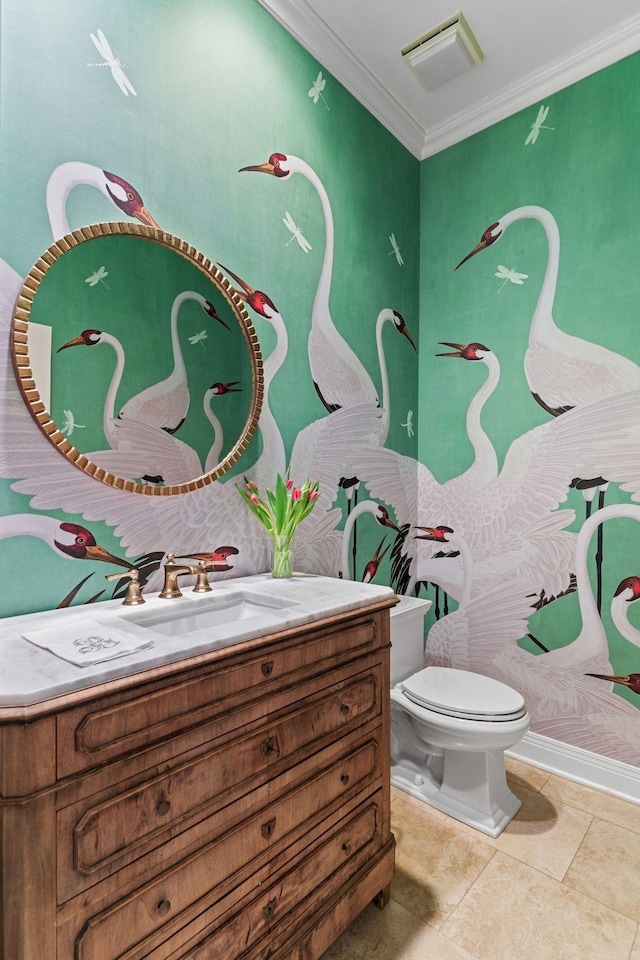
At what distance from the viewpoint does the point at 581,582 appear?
86.7 inches

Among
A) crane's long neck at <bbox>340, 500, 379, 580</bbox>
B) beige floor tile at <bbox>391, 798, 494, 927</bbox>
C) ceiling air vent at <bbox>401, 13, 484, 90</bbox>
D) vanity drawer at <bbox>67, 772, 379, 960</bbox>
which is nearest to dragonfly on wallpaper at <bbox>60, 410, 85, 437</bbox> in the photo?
vanity drawer at <bbox>67, 772, 379, 960</bbox>

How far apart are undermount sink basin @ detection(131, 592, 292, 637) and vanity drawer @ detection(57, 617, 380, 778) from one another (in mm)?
152

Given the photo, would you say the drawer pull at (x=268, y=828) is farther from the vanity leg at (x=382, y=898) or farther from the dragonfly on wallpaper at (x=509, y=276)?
the dragonfly on wallpaper at (x=509, y=276)

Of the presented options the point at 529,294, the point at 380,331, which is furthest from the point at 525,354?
the point at 380,331

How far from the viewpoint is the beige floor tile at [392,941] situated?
1.31m

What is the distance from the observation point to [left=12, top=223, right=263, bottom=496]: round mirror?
1.29 m

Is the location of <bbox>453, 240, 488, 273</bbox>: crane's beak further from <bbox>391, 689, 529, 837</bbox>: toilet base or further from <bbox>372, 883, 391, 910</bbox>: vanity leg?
<bbox>372, 883, 391, 910</bbox>: vanity leg

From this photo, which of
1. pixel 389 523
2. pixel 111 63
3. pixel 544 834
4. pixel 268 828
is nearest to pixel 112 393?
pixel 111 63

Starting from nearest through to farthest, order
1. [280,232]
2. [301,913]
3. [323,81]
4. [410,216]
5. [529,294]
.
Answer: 1. [301,913]
2. [280,232]
3. [323,81]
4. [529,294]
5. [410,216]

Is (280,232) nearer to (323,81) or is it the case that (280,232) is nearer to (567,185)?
(323,81)

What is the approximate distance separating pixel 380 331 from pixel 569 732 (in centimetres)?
206

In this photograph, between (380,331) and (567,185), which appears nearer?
(567,185)

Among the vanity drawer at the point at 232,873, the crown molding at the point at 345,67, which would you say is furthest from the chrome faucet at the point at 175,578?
the crown molding at the point at 345,67

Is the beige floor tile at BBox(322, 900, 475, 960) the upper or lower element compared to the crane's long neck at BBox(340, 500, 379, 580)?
lower
